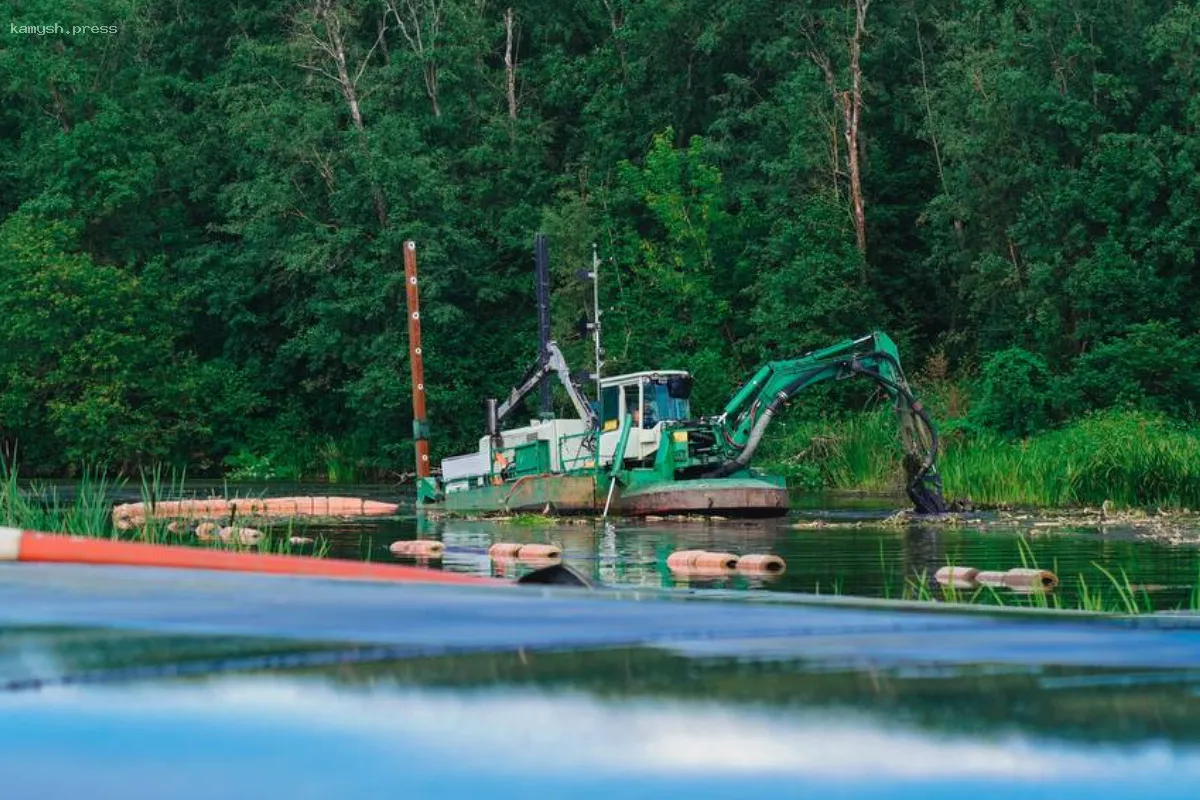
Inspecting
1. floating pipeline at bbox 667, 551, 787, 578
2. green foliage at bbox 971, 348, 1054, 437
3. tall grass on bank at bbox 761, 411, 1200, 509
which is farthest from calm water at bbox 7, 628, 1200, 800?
green foliage at bbox 971, 348, 1054, 437

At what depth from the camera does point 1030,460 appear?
26.9 metres

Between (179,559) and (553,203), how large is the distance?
149 ft

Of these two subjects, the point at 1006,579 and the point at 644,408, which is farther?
the point at 644,408

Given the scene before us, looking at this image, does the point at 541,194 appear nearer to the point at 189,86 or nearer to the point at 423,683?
the point at 189,86

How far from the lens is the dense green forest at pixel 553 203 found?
117 ft

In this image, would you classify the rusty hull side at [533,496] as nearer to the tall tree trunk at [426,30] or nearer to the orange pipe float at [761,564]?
the orange pipe float at [761,564]

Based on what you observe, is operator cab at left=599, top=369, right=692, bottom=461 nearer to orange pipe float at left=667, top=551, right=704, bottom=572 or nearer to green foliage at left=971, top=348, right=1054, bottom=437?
green foliage at left=971, top=348, right=1054, bottom=437

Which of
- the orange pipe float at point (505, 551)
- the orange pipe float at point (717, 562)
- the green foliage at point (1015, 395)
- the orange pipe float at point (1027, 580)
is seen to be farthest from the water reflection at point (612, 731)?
the green foliage at point (1015, 395)

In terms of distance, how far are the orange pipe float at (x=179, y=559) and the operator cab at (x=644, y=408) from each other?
935 inches

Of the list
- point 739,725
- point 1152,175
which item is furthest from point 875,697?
point 1152,175

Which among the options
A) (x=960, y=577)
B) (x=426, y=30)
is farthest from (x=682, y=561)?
(x=426, y=30)

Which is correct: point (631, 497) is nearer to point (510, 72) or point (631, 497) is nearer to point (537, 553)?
point (537, 553)

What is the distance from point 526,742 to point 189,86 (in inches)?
2027

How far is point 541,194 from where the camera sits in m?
47.3
